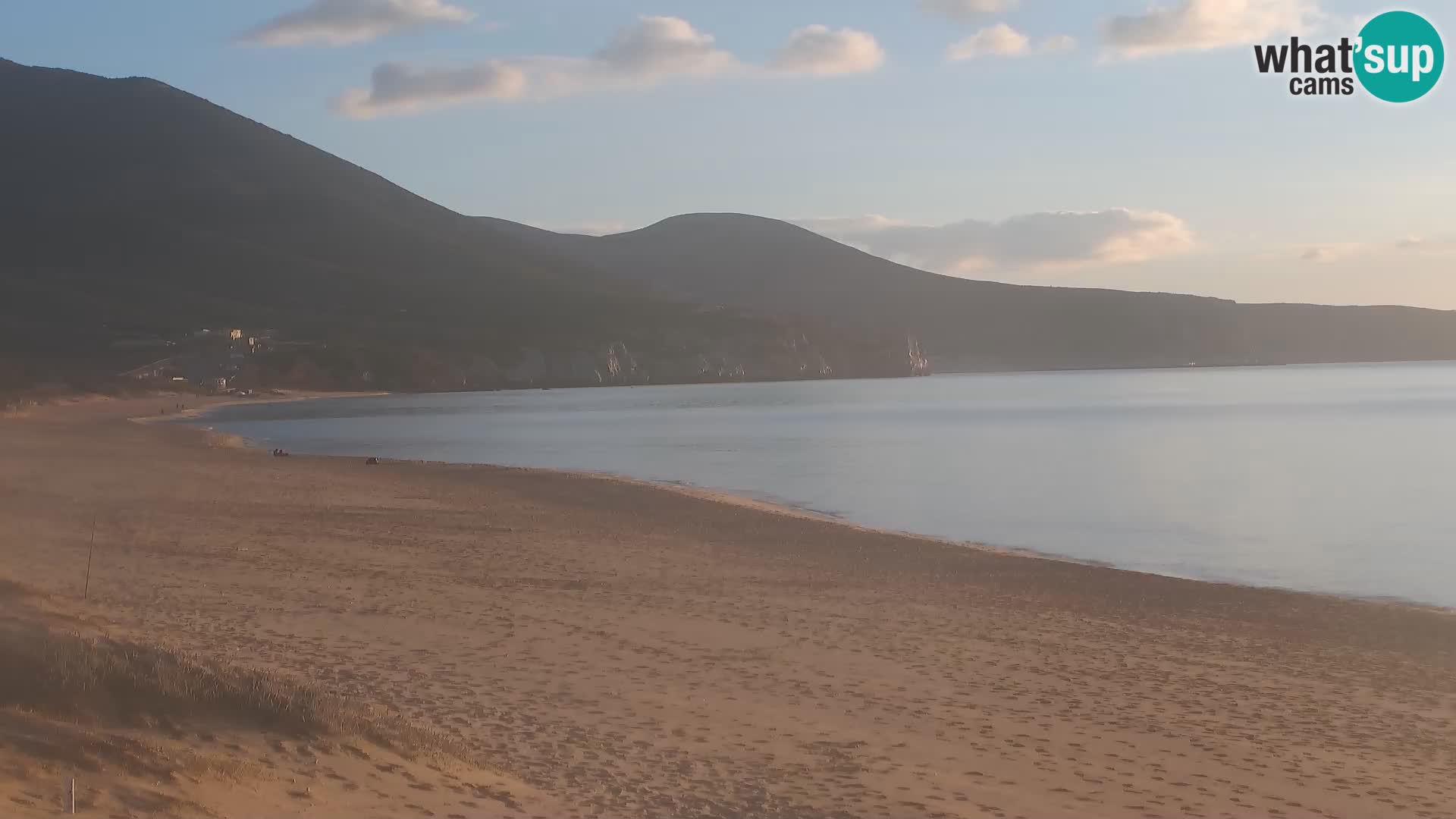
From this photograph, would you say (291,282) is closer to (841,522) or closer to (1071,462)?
(1071,462)

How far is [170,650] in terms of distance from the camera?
8.38 m

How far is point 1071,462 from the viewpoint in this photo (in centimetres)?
4603

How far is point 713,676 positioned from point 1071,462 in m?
37.6

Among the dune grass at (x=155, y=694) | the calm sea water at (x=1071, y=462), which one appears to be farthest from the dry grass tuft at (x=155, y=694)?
the calm sea water at (x=1071, y=462)

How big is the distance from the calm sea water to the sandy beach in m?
5.82

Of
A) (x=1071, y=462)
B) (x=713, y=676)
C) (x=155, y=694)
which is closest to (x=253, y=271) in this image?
(x=1071, y=462)

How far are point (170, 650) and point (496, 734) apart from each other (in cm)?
227

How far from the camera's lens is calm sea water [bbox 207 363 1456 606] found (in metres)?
24.3

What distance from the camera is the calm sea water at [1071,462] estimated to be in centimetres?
2434

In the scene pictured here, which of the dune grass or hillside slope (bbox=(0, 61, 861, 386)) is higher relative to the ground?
hillside slope (bbox=(0, 61, 861, 386))

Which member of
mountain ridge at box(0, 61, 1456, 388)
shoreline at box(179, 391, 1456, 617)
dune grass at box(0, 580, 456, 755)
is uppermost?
mountain ridge at box(0, 61, 1456, 388)

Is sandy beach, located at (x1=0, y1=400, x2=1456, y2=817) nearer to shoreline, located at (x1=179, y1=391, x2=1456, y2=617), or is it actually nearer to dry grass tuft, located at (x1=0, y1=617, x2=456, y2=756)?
dry grass tuft, located at (x1=0, y1=617, x2=456, y2=756)

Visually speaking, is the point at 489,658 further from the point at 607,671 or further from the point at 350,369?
the point at 350,369

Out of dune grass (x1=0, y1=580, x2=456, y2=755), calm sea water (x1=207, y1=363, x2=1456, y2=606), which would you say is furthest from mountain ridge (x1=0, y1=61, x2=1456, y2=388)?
dune grass (x1=0, y1=580, x2=456, y2=755)
